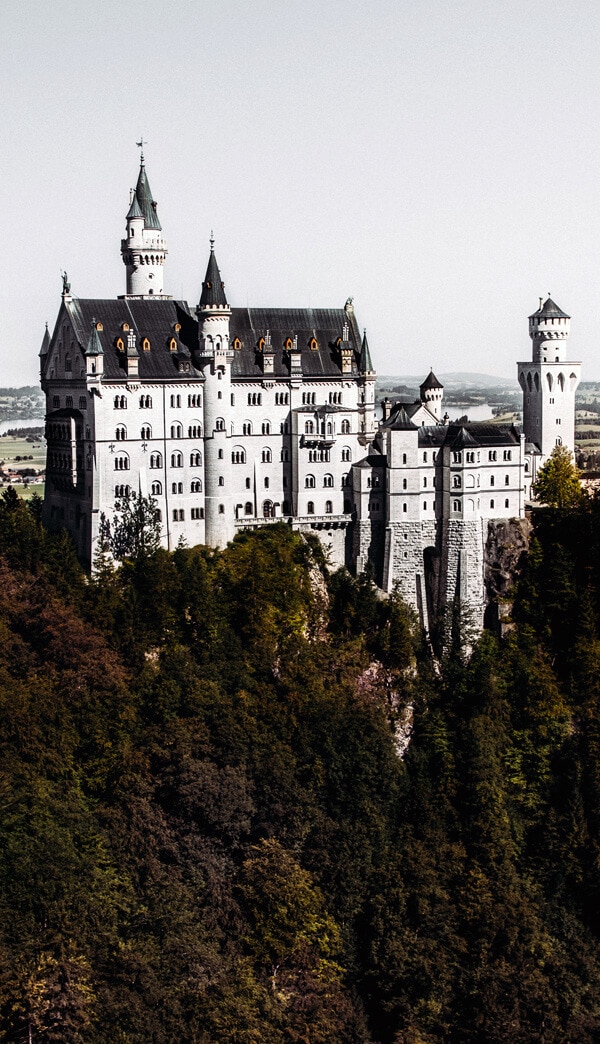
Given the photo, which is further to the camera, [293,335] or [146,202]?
[146,202]

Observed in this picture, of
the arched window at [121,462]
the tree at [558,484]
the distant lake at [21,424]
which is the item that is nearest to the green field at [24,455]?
the distant lake at [21,424]

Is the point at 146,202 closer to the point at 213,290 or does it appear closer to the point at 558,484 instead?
the point at 213,290

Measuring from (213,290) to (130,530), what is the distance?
16.9 m

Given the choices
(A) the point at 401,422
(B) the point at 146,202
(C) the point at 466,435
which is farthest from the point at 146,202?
(C) the point at 466,435

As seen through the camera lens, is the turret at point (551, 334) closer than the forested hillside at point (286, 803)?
No

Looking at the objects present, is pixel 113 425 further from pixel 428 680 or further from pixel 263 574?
pixel 428 680

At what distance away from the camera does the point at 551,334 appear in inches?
4077

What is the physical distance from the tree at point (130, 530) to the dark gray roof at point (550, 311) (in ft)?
110

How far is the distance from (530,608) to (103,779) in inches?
1364

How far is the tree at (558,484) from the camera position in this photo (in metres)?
100

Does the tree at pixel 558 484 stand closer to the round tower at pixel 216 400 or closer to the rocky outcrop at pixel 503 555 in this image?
the rocky outcrop at pixel 503 555

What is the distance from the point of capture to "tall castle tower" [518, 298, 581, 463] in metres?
104

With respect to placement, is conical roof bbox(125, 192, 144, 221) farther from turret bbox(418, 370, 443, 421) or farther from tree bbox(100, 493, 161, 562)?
turret bbox(418, 370, 443, 421)

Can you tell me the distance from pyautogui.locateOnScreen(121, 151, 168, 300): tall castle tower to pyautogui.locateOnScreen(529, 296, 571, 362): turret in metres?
27.8
